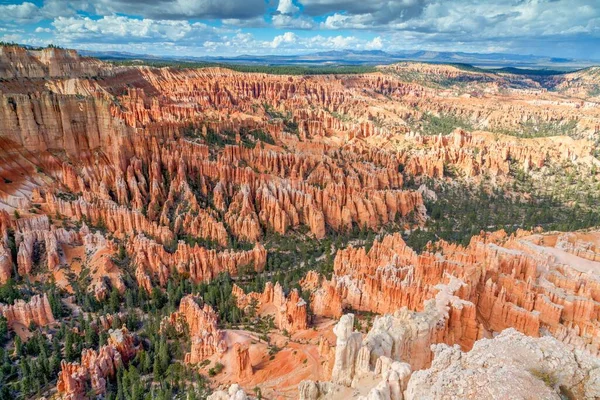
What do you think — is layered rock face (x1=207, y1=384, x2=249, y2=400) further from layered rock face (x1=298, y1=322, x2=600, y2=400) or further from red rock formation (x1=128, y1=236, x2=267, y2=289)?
red rock formation (x1=128, y1=236, x2=267, y2=289)

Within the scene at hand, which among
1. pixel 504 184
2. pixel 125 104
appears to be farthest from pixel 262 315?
pixel 125 104

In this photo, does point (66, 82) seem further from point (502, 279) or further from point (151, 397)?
point (502, 279)

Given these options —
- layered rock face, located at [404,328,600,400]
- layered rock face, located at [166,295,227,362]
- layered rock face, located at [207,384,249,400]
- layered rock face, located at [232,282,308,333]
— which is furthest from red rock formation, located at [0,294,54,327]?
layered rock face, located at [404,328,600,400]

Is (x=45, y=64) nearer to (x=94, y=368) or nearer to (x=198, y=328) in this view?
(x=198, y=328)

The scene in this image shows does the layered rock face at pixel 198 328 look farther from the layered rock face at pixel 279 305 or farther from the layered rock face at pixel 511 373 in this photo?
the layered rock face at pixel 511 373

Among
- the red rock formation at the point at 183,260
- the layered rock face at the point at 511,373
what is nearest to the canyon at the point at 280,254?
the layered rock face at the point at 511,373
